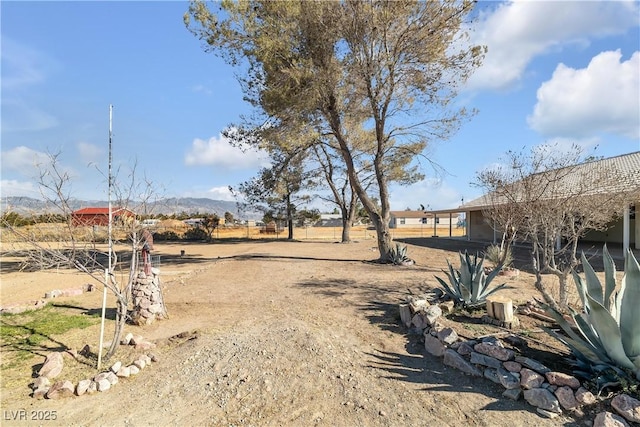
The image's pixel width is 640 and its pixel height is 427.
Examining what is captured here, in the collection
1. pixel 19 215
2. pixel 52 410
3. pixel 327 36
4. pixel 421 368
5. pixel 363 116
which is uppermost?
pixel 327 36

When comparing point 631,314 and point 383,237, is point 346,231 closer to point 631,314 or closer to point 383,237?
point 383,237

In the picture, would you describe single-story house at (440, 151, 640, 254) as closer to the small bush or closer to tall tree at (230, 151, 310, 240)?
tall tree at (230, 151, 310, 240)

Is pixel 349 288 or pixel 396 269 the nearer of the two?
pixel 349 288

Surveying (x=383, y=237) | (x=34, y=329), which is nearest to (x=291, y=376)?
(x=34, y=329)

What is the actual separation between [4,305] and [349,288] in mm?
7479

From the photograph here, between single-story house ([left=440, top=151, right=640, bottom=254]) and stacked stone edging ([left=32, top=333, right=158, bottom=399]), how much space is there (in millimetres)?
6607

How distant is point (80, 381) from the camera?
4305mm

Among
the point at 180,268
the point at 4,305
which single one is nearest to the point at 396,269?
the point at 180,268

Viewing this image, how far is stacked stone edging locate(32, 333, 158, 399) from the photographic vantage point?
4.14 meters

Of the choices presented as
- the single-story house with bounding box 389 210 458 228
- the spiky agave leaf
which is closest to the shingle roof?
the spiky agave leaf

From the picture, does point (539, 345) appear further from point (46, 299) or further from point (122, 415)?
point (46, 299)

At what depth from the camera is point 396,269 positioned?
10.9 m

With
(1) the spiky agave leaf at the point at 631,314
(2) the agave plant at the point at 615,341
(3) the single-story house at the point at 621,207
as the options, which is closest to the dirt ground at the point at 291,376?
(2) the agave plant at the point at 615,341

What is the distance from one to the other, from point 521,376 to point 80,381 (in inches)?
182
